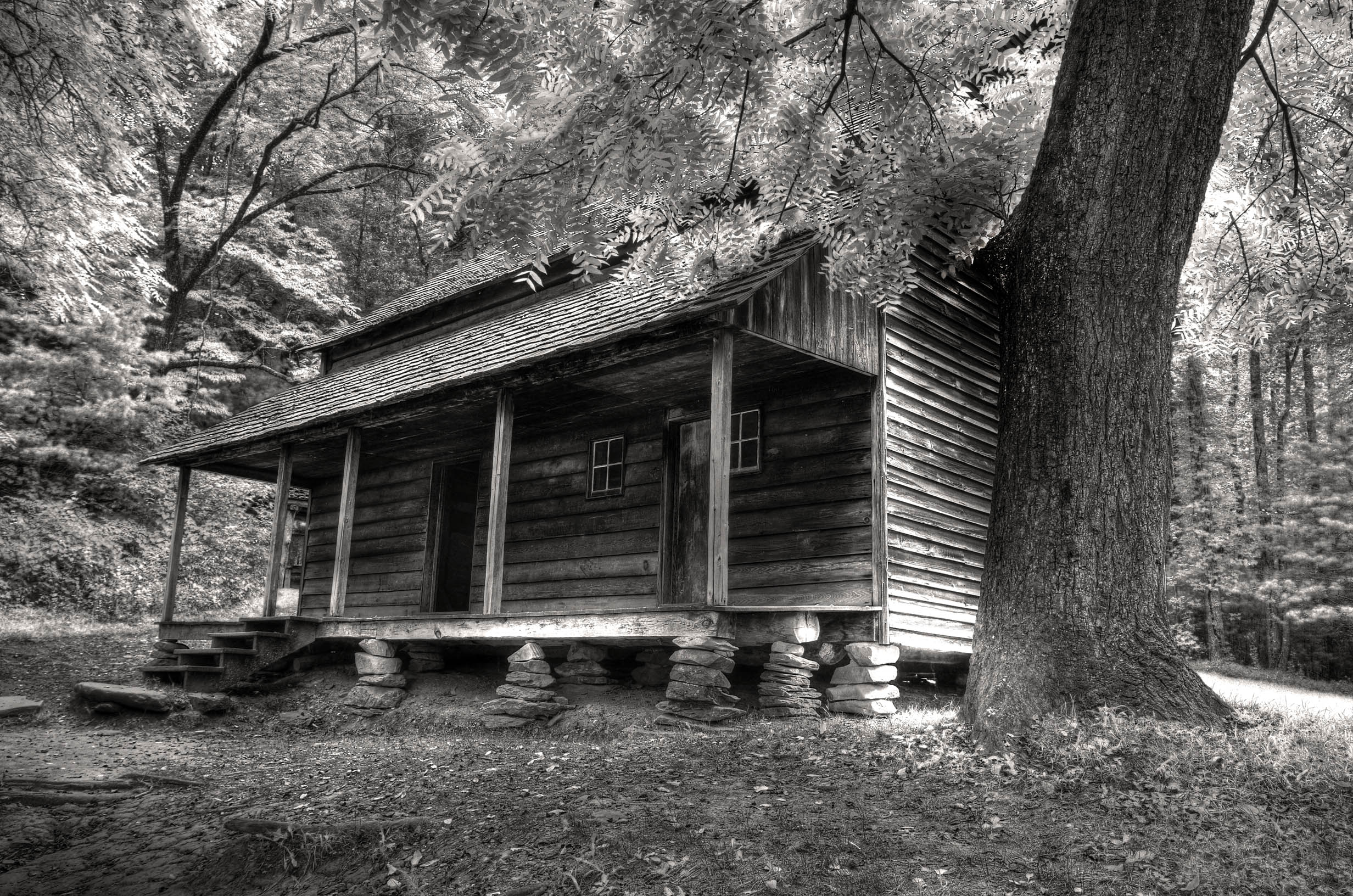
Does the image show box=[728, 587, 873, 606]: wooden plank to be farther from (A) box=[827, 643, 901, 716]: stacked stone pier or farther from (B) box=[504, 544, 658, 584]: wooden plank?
(B) box=[504, 544, 658, 584]: wooden plank

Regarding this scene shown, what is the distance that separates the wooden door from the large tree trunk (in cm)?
558

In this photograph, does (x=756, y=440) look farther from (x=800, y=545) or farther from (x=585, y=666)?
(x=585, y=666)

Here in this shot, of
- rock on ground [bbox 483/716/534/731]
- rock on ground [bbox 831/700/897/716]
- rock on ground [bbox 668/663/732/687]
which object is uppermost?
rock on ground [bbox 668/663/732/687]

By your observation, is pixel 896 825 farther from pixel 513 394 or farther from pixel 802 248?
pixel 513 394

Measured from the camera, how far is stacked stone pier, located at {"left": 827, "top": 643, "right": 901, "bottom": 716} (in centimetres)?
959

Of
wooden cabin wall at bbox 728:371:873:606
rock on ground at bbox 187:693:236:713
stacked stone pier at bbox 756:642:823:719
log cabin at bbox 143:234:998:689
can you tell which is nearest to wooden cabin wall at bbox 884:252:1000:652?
log cabin at bbox 143:234:998:689

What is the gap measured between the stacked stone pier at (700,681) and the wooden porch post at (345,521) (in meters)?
5.86

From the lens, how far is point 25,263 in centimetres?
1405

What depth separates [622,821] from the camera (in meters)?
5.57

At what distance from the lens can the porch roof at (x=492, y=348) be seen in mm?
9547

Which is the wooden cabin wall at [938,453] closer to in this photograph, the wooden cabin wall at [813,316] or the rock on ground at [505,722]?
the wooden cabin wall at [813,316]

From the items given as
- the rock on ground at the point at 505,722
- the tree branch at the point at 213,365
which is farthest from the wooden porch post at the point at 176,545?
the rock on ground at the point at 505,722

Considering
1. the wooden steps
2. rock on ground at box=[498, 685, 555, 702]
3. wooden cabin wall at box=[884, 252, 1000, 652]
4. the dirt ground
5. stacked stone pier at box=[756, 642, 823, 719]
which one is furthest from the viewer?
the wooden steps

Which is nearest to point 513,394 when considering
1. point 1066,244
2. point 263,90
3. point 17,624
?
point 1066,244
